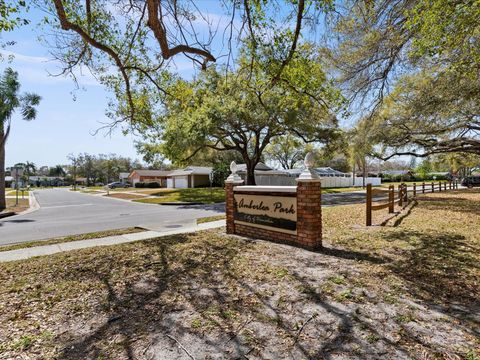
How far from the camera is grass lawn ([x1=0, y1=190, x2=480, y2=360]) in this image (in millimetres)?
2787

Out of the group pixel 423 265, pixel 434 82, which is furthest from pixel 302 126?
pixel 423 265

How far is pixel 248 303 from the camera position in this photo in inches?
145

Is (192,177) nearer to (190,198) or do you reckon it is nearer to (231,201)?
(190,198)

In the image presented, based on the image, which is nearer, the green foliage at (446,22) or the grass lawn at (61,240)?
the green foliage at (446,22)

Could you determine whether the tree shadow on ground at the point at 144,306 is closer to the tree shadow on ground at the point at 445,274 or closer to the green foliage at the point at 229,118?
the tree shadow on ground at the point at 445,274

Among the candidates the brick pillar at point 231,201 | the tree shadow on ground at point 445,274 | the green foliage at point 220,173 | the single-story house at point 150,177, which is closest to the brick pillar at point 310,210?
the tree shadow on ground at point 445,274

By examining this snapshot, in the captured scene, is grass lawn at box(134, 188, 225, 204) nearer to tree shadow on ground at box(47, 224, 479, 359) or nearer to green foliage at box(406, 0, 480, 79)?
tree shadow on ground at box(47, 224, 479, 359)

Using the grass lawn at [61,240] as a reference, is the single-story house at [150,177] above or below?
above

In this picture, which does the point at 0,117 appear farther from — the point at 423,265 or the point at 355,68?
the point at 423,265

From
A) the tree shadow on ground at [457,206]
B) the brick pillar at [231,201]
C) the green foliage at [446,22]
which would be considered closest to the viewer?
the green foliage at [446,22]

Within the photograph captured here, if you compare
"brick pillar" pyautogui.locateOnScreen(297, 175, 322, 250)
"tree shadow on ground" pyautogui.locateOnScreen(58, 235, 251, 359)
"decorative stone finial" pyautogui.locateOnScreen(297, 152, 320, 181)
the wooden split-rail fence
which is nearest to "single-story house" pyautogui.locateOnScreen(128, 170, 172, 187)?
the wooden split-rail fence

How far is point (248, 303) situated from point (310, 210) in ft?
9.42

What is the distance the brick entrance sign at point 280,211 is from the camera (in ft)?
20.0

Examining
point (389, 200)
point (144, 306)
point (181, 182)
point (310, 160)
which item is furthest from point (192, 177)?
point (144, 306)
